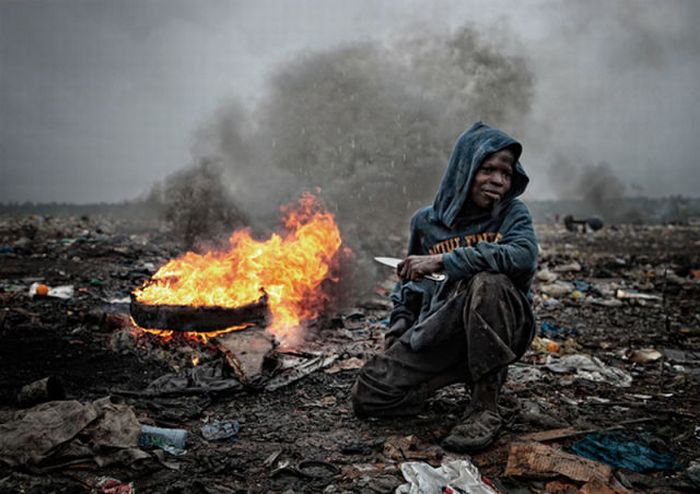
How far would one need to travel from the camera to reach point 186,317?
466 centimetres

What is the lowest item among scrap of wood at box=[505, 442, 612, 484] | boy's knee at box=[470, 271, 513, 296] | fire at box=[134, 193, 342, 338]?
scrap of wood at box=[505, 442, 612, 484]

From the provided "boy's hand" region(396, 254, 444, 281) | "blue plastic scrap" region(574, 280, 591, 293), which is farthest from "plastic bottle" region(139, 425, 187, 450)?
"blue plastic scrap" region(574, 280, 591, 293)

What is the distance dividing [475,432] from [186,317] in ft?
10.6

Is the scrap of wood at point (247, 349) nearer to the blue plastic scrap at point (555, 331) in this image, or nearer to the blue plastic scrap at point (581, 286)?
the blue plastic scrap at point (555, 331)

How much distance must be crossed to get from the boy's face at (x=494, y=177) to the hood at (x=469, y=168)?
1.6 inches

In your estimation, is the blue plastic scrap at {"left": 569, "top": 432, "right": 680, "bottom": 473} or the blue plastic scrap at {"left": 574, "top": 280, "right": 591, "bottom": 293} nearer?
the blue plastic scrap at {"left": 569, "top": 432, "right": 680, "bottom": 473}

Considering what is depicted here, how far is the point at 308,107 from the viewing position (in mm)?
14156

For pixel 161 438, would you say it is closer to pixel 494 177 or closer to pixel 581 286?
pixel 494 177

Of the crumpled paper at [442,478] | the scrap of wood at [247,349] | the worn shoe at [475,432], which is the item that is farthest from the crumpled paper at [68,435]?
the worn shoe at [475,432]

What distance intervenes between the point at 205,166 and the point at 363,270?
7.42m

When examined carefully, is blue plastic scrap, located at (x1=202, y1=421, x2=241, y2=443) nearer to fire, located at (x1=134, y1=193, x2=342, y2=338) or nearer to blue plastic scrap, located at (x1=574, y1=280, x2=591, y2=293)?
fire, located at (x1=134, y1=193, x2=342, y2=338)

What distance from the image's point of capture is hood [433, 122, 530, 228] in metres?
2.79

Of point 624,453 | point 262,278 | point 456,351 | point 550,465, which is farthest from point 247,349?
point 624,453

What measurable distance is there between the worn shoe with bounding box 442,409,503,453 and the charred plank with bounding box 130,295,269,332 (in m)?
2.89
